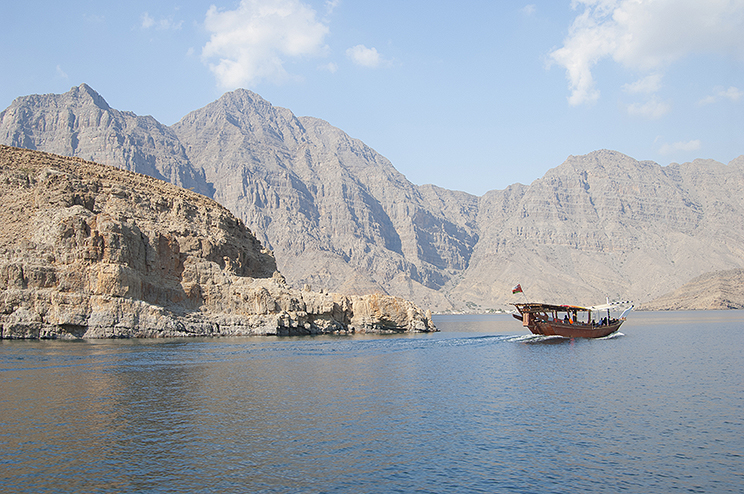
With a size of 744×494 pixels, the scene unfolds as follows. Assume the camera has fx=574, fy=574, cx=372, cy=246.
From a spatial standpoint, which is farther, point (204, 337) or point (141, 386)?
point (204, 337)

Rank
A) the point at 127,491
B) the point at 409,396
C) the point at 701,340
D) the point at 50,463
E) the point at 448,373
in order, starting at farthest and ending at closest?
the point at 701,340, the point at 448,373, the point at 409,396, the point at 50,463, the point at 127,491

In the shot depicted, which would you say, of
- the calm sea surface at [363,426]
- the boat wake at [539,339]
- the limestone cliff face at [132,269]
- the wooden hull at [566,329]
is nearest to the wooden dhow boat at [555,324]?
the wooden hull at [566,329]

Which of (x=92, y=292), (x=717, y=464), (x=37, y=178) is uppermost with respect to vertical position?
(x=37, y=178)

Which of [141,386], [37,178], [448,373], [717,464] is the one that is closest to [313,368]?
[448,373]

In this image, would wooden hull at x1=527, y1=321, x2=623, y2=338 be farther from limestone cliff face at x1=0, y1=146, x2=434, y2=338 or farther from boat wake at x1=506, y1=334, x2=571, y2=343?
limestone cliff face at x1=0, y1=146, x2=434, y2=338

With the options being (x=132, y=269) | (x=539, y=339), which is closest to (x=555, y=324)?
(x=539, y=339)

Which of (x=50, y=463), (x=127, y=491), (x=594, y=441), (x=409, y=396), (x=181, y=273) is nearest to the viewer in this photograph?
(x=127, y=491)

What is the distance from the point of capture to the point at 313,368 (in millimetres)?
48438

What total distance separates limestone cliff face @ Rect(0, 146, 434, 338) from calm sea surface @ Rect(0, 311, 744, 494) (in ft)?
76.6

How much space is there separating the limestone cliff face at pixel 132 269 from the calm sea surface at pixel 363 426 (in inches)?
919

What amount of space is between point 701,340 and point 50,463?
84.7 m

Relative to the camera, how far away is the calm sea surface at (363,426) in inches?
821

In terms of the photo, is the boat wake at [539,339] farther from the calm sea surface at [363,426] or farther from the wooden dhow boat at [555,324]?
the calm sea surface at [363,426]

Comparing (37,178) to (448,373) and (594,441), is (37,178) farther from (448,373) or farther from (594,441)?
(594,441)
